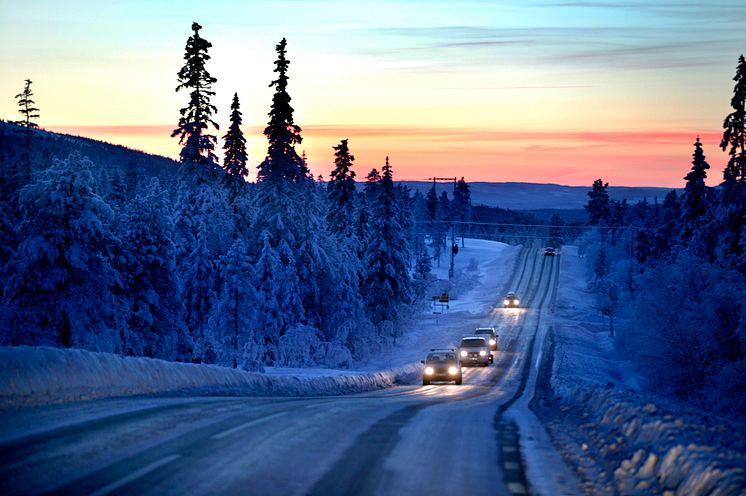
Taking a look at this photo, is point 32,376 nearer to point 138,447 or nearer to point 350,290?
point 138,447

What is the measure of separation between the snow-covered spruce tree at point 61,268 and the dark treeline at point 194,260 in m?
0.06

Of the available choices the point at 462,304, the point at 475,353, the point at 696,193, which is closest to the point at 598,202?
the point at 462,304

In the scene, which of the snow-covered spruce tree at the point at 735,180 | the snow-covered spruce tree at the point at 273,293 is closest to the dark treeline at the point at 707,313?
the snow-covered spruce tree at the point at 735,180

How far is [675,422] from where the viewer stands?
11.5 metres

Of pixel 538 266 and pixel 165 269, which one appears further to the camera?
pixel 538 266

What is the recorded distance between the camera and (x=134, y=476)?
8766 mm

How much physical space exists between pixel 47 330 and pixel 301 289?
2046 cm

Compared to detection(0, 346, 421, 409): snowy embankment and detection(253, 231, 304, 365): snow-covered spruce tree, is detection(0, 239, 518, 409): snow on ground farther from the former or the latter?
detection(253, 231, 304, 365): snow-covered spruce tree

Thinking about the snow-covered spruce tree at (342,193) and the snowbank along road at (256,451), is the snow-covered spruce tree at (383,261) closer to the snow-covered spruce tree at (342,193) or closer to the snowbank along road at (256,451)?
the snow-covered spruce tree at (342,193)

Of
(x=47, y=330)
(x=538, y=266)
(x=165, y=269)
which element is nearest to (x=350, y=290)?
(x=165, y=269)

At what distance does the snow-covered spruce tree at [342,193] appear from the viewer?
6862 centimetres

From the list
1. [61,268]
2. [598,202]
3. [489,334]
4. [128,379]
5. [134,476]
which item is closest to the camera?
[134,476]

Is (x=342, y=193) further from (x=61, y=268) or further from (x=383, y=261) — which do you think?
(x=61, y=268)

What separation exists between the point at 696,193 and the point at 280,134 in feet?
130
